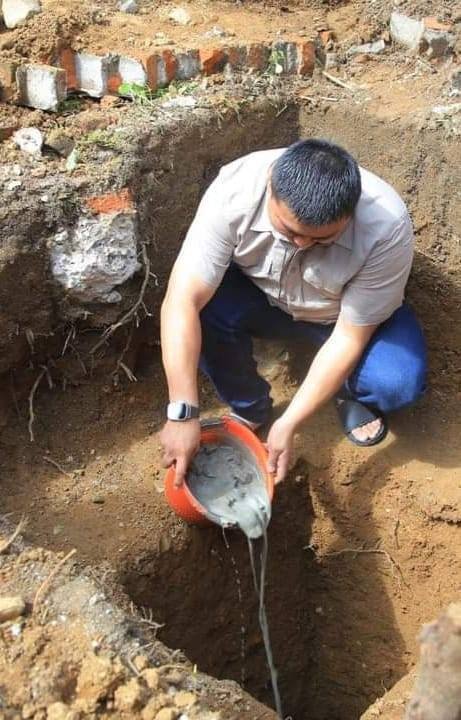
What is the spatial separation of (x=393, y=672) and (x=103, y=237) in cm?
Answer: 207

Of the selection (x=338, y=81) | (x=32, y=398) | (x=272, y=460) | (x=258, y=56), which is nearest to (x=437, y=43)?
(x=338, y=81)

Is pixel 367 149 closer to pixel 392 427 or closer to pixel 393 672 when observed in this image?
pixel 392 427

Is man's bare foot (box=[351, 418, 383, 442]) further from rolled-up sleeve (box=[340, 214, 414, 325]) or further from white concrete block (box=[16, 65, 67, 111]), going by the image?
white concrete block (box=[16, 65, 67, 111])

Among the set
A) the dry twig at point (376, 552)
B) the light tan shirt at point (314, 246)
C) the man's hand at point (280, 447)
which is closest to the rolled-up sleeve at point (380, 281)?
the light tan shirt at point (314, 246)

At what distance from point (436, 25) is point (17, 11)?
5.81 ft

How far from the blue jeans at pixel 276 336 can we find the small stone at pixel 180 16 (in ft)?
4.40

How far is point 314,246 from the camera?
262cm

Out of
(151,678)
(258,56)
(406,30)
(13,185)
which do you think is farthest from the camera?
(406,30)

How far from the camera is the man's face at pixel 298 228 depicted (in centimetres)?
234

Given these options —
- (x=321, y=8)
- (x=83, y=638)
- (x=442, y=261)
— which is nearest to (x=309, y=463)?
(x=442, y=261)

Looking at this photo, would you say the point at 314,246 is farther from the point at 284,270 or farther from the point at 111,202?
the point at 111,202

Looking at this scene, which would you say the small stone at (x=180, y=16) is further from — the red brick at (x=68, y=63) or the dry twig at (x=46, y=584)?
the dry twig at (x=46, y=584)

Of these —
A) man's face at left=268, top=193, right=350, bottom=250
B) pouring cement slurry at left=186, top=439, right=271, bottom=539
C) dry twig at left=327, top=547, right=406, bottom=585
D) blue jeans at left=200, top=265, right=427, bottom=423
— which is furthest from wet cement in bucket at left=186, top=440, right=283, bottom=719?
man's face at left=268, top=193, right=350, bottom=250

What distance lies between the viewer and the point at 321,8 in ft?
12.9
